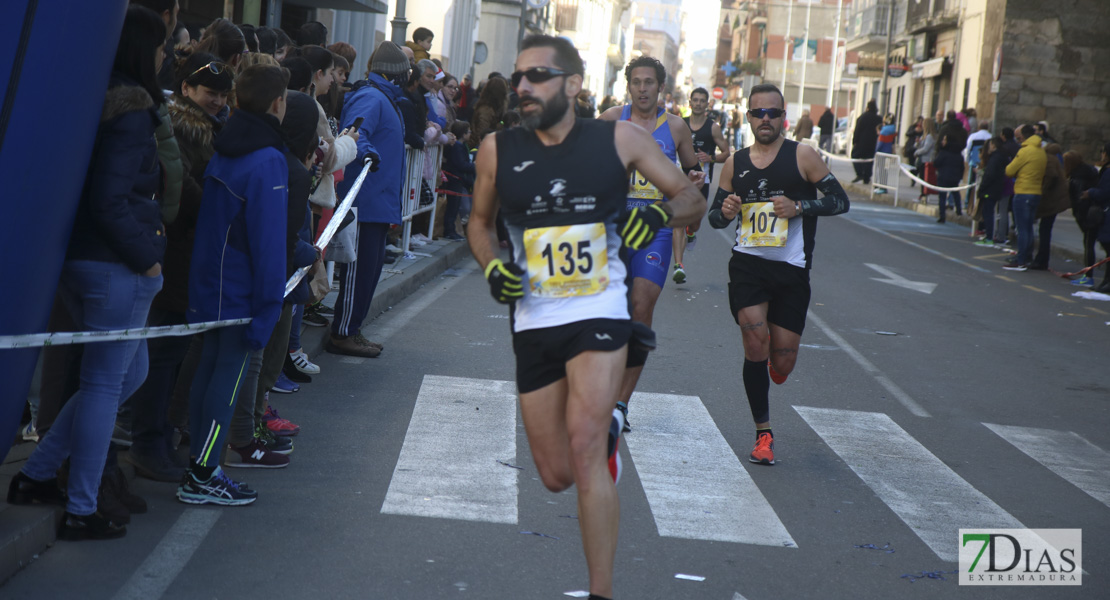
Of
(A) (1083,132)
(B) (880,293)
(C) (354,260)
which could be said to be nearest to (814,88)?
(A) (1083,132)

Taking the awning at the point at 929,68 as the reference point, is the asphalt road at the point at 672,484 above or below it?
below

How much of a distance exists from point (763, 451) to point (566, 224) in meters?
2.76

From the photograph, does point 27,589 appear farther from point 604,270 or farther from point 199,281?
point 604,270

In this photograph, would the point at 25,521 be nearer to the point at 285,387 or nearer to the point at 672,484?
the point at 672,484

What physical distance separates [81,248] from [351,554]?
1.49 m

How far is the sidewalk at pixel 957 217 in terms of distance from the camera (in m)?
19.8

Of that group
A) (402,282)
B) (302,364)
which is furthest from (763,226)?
(402,282)

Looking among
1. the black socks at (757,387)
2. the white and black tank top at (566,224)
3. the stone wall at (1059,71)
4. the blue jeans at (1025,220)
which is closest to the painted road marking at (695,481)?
the black socks at (757,387)

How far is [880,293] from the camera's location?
45.9 feet

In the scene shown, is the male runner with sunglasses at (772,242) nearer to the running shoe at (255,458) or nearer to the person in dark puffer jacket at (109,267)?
the running shoe at (255,458)

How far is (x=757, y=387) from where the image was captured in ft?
21.4

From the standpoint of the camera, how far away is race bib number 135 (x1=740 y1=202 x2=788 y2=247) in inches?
256

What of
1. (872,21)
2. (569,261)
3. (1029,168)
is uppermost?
(872,21)

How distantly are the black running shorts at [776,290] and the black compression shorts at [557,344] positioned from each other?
260 cm
